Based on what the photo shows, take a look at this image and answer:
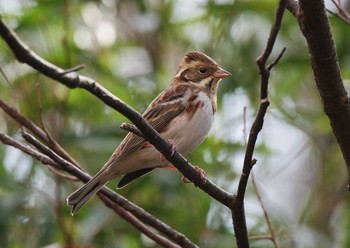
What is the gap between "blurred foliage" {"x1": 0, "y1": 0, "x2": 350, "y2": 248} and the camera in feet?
20.4

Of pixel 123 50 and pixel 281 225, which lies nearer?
pixel 281 225

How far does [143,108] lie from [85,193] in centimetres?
189

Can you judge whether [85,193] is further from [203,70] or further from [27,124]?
[203,70]

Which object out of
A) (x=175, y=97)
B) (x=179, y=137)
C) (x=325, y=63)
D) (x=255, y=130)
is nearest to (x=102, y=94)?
(x=255, y=130)

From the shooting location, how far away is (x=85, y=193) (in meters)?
4.75

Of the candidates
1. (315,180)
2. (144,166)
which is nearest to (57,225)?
(144,166)

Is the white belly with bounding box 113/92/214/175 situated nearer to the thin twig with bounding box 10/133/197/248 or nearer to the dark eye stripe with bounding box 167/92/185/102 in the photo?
the dark eye stripe with bounding box 167/92/185/102

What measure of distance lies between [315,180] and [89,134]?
11.8ft

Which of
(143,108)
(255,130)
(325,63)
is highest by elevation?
(325,63)

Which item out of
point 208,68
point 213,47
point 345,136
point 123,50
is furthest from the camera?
point 123,50

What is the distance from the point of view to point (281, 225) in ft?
21.3

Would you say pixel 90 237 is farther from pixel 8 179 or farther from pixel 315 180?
pixel 315 180

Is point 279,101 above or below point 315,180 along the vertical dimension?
above

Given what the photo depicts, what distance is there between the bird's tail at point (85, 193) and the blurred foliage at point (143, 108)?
914 mm
